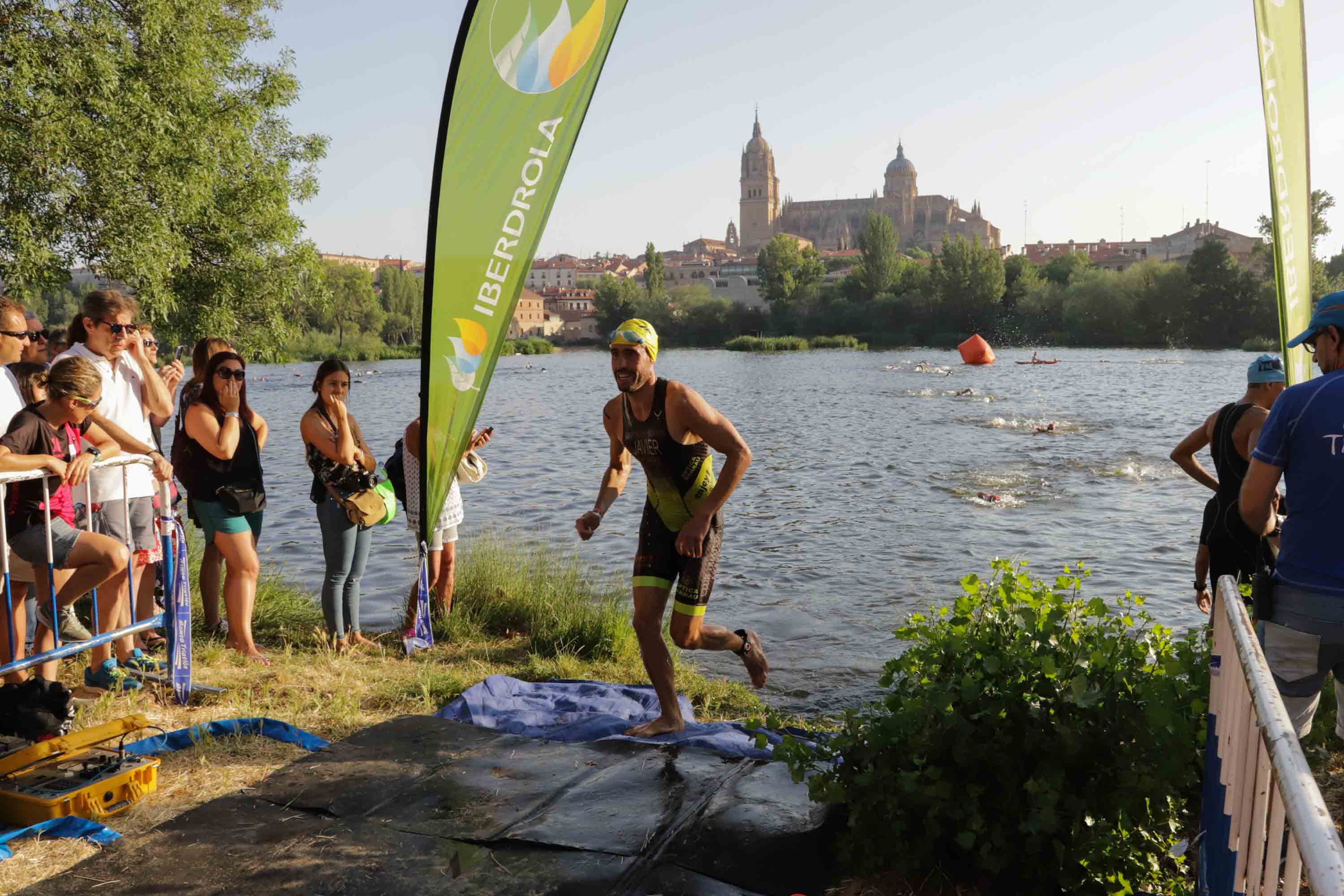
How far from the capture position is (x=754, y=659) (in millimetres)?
5617

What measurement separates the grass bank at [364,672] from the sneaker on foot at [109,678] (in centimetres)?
13

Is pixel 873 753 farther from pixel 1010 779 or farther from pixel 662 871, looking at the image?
pixel 662 871

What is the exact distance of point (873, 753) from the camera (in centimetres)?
328

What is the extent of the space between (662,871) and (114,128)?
11884mm

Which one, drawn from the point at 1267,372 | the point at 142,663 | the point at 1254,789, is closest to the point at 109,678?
the point at 142,663

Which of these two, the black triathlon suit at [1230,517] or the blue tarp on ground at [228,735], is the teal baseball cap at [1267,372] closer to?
the black triathlon suit at [1230,517]

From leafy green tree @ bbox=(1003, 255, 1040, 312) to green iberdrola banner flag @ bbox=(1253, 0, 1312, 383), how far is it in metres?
96.2

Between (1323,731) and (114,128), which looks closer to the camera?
(1323,731)

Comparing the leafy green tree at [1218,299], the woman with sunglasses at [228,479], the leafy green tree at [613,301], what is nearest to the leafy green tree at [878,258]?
the leafy green tree at [613,301]

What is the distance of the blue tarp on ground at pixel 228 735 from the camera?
4.77 metres

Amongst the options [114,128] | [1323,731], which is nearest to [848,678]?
[1323,731]

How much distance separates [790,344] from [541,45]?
286 feet

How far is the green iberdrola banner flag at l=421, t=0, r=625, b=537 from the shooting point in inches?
189

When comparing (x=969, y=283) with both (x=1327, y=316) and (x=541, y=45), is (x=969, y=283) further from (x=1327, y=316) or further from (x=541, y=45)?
(x=1327, y=316)
